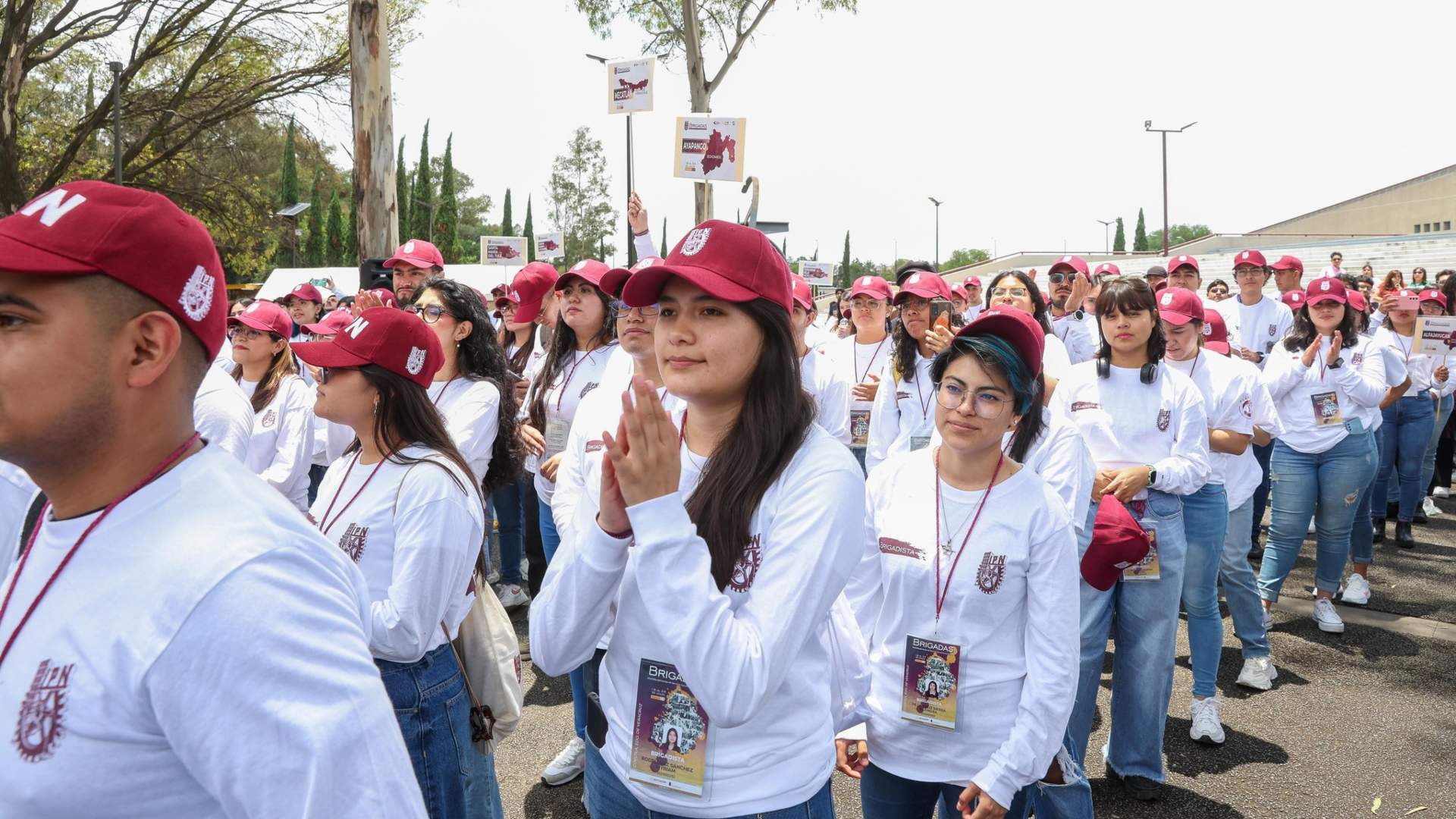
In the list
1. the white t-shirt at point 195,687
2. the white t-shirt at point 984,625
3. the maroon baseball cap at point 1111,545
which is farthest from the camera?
the maroon baseball cap at point 1111,545

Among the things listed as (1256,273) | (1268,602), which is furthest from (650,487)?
(1256,273)

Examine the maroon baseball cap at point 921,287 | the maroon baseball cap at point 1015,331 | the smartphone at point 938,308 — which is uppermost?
the maroon baseball cap at point 921,287

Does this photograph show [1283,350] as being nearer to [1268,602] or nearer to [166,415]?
[1268,602]

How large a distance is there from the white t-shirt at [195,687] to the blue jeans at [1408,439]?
9760 mm

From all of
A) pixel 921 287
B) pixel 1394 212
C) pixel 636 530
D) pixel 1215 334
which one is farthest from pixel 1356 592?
pixel 1394 212

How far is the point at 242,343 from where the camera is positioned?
19.0 ft

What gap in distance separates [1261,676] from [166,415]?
5.95 meters

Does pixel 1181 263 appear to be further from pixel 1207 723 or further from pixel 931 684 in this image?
pixel 931 684

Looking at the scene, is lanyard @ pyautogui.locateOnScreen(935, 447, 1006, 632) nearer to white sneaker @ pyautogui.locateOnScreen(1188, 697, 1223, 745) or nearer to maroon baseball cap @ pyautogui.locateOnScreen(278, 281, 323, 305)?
white sneaker @ pyautogui.locateOnScreen(1188, 697, 1223, 745)

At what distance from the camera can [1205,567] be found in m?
4.86

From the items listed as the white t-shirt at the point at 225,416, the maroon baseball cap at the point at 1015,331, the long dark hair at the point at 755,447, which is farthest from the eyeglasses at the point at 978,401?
the white t-shirt at the point at 225,416

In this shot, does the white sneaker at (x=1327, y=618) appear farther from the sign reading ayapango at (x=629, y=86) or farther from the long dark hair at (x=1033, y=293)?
the sign reading ayapango at (x=629, y=86)

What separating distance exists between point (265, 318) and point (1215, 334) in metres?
5.94

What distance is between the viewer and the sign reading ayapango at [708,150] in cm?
883
